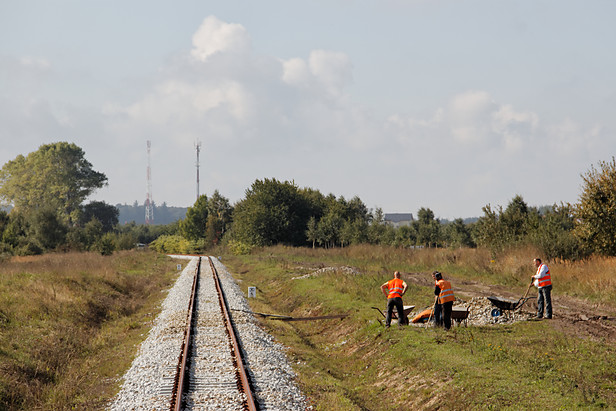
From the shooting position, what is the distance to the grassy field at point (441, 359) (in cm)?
940

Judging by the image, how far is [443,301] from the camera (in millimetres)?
14359

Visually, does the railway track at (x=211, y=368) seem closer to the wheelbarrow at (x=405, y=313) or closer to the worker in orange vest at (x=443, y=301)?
the wheelbarrow at (x=405, y=313)

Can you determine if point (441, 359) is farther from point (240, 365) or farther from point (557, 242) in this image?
point (557, 242)

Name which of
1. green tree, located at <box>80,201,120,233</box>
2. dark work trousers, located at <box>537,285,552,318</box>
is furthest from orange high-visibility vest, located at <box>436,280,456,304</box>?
green tree, located at <box>80,201,120,233</box>

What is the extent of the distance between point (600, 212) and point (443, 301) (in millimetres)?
15434

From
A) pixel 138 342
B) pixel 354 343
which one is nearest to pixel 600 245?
pixel 354 343

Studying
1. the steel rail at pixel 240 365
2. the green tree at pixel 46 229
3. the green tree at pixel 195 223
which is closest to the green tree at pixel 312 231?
the green tree at pixel 46 229

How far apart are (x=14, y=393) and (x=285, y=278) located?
69.7 feet

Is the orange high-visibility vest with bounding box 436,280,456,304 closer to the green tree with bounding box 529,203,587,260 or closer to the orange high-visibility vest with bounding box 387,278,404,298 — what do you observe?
the orange high-visibility vest with bounding box 387,278,404,298

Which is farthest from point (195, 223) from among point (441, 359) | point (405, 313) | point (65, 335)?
point (441, 359)

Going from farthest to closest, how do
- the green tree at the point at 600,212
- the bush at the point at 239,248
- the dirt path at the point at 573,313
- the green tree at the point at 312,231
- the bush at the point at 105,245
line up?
the green tree at the point at 312,231 → the bush at the point at 239,248 → the bush at the point at 105,245 → the green tree at the point at 600,212 → the dirt path at the point at 573,313

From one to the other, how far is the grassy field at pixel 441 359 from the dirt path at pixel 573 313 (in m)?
0.34

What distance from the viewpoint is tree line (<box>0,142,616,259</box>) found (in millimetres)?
26906

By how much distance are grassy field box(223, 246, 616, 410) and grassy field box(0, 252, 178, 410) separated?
490cm
